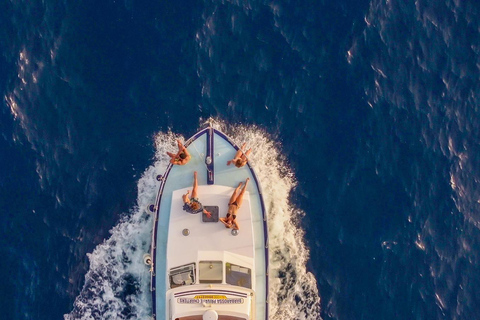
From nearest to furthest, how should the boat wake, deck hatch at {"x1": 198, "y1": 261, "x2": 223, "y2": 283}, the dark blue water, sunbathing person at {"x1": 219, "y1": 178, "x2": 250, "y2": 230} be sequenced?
1. deck hatch at {"x1": 198, "y1": 261, "x2": 223, "y2": 283}
2. sunbathing person at {"x1": 219, "y1": 178, "x2": 250, "y2": 230}
3. the dark blue water
4. the boat wake

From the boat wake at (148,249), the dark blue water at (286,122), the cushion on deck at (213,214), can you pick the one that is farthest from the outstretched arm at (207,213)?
the dark blue water at (286,122)

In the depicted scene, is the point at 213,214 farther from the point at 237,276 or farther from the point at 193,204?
the point at 237,276

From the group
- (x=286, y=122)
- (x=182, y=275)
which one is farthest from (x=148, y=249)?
(x=286, y=122)

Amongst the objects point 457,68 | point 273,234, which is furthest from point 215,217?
point 457,68

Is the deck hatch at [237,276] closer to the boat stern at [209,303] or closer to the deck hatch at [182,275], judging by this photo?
the boat stern at [209,303]

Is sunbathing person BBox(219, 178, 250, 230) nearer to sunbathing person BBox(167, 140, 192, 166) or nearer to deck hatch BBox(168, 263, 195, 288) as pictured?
deck hatch BBox(168, 263, 195, 288)

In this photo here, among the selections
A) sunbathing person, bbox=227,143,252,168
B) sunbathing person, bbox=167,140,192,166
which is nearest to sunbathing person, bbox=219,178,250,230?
sunbathing person, bbox=227,143,252,168

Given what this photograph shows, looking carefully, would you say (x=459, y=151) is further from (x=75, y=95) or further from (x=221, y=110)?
(x=75, y=95)
